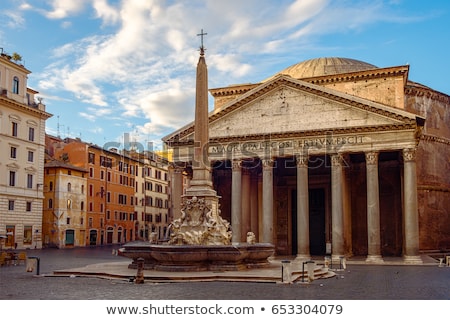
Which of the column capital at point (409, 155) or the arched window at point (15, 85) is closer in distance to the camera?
the column capital at point (409, 155)

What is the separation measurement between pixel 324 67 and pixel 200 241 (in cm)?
2740

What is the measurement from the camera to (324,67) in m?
39.6

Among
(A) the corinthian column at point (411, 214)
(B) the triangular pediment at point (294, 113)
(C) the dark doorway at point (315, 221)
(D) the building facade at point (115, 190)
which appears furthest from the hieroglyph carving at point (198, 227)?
(D) the building facade at point (115, 190)

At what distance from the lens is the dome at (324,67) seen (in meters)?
39.2

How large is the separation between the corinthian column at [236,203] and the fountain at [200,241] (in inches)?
507

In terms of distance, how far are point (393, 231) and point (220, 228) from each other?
20.5m

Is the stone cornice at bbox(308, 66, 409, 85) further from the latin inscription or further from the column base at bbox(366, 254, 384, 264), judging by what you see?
the column base at bbox(366, 254, 384, 264)

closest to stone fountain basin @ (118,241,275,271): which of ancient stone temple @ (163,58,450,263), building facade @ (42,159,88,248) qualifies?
ancient stone temple @ (163,58,450,263)

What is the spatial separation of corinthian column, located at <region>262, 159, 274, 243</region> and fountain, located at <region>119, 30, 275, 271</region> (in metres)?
12.1

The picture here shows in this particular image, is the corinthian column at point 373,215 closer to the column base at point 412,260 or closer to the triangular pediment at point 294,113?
the column base at point 412,260

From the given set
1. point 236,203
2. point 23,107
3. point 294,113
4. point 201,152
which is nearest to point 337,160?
point 294,113

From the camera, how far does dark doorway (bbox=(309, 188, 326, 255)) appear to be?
35.1m

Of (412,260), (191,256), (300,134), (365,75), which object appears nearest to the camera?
(191,256)

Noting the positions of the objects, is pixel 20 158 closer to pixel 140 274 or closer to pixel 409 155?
pixel 409 155
